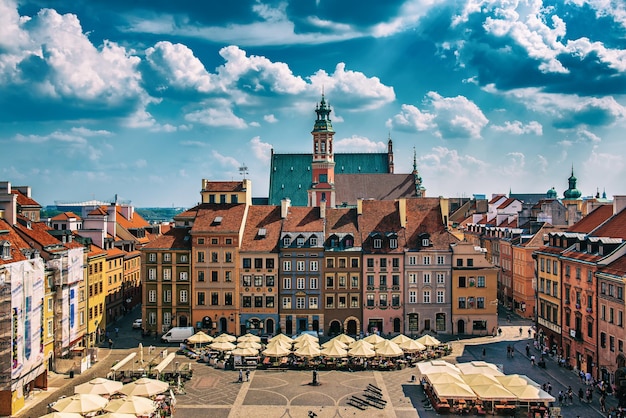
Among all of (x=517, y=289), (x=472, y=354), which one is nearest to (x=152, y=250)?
(x=472, y=354)

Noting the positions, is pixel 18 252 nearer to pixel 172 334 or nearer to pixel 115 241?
pixel 172 334

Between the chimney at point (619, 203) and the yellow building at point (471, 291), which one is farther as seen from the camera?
the yellow building at point (471, 291)

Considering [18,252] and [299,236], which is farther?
[299,236]

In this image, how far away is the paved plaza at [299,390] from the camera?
49812mm

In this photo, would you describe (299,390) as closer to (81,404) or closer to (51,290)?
(81,404)

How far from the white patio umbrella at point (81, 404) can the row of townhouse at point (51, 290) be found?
594 centimetres

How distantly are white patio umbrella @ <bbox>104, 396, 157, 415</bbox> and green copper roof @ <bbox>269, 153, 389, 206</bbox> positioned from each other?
9362 centimetres

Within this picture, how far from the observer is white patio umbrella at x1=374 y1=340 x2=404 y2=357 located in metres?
62.7

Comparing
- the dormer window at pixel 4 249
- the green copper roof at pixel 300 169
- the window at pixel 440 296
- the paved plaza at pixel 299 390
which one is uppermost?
the green copper roof at pixel 300 169

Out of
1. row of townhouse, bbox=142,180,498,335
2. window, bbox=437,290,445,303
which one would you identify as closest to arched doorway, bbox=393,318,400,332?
row of townhouse, bbox=142,180,498,335

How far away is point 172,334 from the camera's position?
7400 centimetres

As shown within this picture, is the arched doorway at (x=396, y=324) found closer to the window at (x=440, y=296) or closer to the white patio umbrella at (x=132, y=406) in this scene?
the window at (x=440, y=296)

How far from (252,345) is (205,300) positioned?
1414 cm

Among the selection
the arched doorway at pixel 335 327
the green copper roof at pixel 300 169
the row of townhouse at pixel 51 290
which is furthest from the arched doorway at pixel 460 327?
the green copper roof at pixel 300 169
